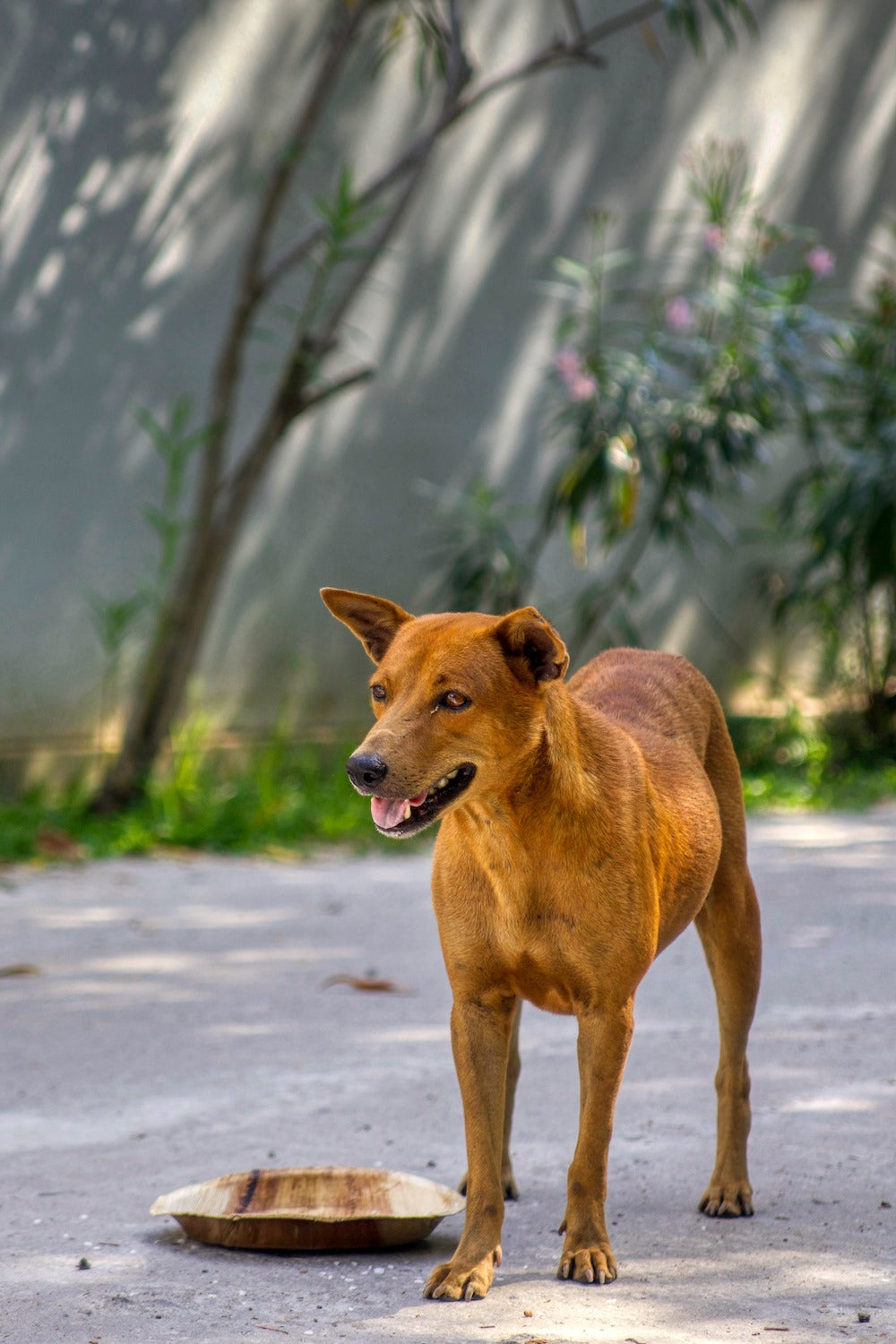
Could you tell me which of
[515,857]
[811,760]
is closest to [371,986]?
[515,857]

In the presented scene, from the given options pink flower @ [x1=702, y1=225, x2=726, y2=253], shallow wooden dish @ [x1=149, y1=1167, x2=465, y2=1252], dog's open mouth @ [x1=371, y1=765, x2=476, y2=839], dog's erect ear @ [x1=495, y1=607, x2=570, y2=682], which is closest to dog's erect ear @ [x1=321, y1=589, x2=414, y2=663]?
dog's erect ear @ [x1=495, y1=607, x2=570, y2=682]

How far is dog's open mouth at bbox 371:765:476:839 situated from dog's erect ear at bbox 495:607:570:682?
22 cm

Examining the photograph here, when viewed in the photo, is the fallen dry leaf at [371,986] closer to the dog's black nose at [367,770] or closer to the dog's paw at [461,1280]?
→ the dog's paw at [461,1280]

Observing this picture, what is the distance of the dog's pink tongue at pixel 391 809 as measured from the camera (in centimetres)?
285

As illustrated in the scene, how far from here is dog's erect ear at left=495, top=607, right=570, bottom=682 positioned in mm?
2969

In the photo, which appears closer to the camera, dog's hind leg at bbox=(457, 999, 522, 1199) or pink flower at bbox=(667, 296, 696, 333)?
dog's hind leg at bbox=(457, 999, 522, 1199)

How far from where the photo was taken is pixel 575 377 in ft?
30.0

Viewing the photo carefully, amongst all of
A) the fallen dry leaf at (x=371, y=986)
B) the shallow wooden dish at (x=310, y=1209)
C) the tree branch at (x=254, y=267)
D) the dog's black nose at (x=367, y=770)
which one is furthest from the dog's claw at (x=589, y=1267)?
the tree branch at (x=254, y=267)

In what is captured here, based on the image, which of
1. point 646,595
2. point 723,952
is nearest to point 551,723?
point 723,952

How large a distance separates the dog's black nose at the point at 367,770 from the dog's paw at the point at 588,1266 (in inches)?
38.5

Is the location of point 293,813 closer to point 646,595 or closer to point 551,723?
point 646,595

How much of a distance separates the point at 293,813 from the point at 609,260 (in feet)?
11.7

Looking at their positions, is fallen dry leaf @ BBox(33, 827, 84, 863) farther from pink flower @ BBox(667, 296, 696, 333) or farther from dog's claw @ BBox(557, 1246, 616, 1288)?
dog's claw @ BBox(557, 1246, 616, 1288)

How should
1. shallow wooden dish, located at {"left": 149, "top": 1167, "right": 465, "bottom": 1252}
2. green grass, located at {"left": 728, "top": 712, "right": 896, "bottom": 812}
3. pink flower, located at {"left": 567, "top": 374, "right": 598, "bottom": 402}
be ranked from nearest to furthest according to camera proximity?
shallow wooden dish, located at {"left": 149, "top": 1167, "right": 465, "bottom": 1252} → pink flower, located at {"left": 567, "top": 374, "right": 598, "bottom": 402} → green grass, located at {"left": 728, "top": 712, "right": 896, "bottom": 812}
